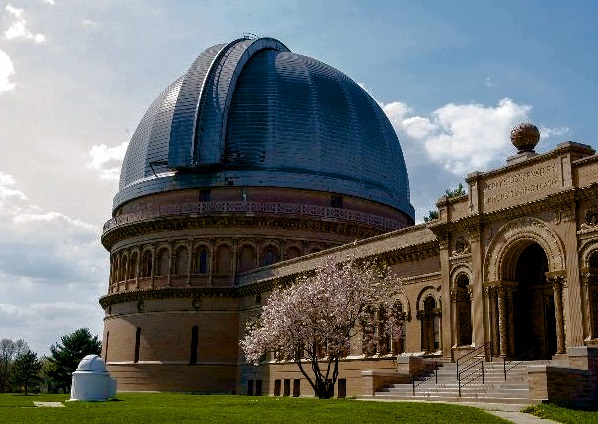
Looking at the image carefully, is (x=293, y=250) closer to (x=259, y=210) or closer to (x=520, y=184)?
(x=259, y=210)

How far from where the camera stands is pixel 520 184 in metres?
29.5

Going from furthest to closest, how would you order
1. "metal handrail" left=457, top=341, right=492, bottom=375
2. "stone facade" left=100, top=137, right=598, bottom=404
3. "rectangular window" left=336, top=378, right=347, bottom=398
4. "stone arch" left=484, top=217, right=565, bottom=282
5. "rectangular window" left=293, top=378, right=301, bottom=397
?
1. "rectangular window" left=293, top=378, right=301, bottom=397
2. "rectangular window" left=336, top=378, right=347, bottom=398
3. "metal handrail" left=457, top=341, right=492, bottom=375
4. "stone arch" left=484, top=217, right=565, bottom=282
5. "stone facade" left=100, top=137, right=598, bottom=404

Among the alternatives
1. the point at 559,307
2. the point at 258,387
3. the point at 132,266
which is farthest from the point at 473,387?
the point at 132,266

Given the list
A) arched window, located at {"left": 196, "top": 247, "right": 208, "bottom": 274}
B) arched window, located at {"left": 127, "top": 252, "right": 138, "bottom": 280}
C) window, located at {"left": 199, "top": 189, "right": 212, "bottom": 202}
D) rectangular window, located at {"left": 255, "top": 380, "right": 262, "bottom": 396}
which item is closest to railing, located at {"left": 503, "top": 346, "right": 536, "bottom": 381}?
rectangular window, located at {"left": 255, "top": 380, "right": 262, "bottom": 396}

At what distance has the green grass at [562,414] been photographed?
751 inches

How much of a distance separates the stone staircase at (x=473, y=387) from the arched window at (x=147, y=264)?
29447 millimetres

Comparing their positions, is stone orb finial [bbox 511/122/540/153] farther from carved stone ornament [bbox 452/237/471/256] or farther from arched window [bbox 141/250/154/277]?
arched window [bbox 141/250/154/277]

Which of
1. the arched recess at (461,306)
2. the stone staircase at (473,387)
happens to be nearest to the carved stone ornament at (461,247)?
the arched recess at (461,306)

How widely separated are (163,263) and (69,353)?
35.7m

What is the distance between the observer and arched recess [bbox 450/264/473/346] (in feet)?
105

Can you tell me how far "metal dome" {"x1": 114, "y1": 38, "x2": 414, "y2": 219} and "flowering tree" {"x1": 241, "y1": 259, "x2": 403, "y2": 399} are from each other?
62.7 ft

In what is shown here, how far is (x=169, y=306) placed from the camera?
53.3 meters

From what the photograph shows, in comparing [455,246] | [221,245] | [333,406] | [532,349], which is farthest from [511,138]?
[221,245]

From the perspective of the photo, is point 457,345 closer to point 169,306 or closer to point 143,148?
point 169,306
